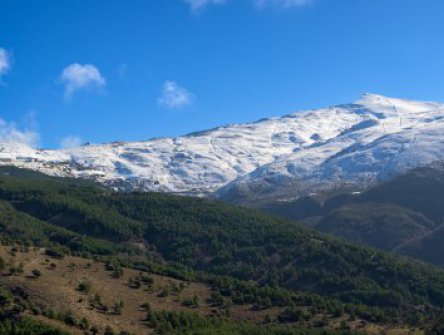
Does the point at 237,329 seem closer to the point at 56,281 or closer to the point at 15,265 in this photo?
the point at 56,281

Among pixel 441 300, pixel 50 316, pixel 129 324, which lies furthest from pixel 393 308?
pixel 50 316

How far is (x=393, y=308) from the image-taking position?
176000mm

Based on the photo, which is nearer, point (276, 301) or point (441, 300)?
point (276, 301)

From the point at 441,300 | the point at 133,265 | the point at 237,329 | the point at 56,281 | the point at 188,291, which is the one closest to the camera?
the point at 237,329

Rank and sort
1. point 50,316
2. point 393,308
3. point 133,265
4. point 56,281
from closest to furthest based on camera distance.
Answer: point 50,316 → point 56,281 → point 133,265 → point 393,308

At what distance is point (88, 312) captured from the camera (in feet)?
379

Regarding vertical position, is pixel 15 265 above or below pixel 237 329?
above

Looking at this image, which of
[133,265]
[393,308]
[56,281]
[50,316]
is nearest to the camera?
[50,316]

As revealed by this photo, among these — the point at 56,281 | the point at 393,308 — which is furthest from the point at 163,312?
the point at 393,308

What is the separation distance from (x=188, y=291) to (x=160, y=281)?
724 cm

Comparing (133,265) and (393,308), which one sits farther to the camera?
(393,308)

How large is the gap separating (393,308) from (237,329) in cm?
7181

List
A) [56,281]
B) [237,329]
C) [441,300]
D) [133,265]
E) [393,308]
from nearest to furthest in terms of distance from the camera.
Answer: [237,329] → [56,281] → [133,265] → [393,308] → [441,300]

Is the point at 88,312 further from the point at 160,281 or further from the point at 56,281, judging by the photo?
the point at 160,281
